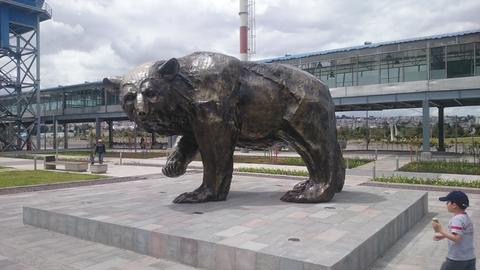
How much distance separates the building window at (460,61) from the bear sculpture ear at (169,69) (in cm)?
2436

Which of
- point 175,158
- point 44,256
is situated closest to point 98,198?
point 175,158

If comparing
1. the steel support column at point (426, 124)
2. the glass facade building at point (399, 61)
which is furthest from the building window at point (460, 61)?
the steel support column at point (426, 124)

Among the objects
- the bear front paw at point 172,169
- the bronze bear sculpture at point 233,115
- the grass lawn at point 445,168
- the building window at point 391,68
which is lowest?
the grass lawn at point 445,168

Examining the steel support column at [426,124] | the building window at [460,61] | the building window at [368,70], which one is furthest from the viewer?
the building window at [368,70]

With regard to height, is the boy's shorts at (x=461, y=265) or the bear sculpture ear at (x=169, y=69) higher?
the bear sculpture ear at (x=169, y=69)

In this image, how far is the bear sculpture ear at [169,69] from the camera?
7574 millimetres

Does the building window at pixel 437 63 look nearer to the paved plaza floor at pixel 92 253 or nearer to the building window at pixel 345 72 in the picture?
the building window at pixel 345 72

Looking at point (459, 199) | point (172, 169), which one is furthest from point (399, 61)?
point (459, 199)

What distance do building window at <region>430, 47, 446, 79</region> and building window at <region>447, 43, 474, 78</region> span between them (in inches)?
13.6

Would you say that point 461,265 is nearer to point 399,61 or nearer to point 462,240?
point 462,240

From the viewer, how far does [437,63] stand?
27750 mm

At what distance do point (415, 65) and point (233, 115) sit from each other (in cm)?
2409

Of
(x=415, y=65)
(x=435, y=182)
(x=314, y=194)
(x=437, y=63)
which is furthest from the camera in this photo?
(x=415, y=65)

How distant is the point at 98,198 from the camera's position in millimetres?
10008
